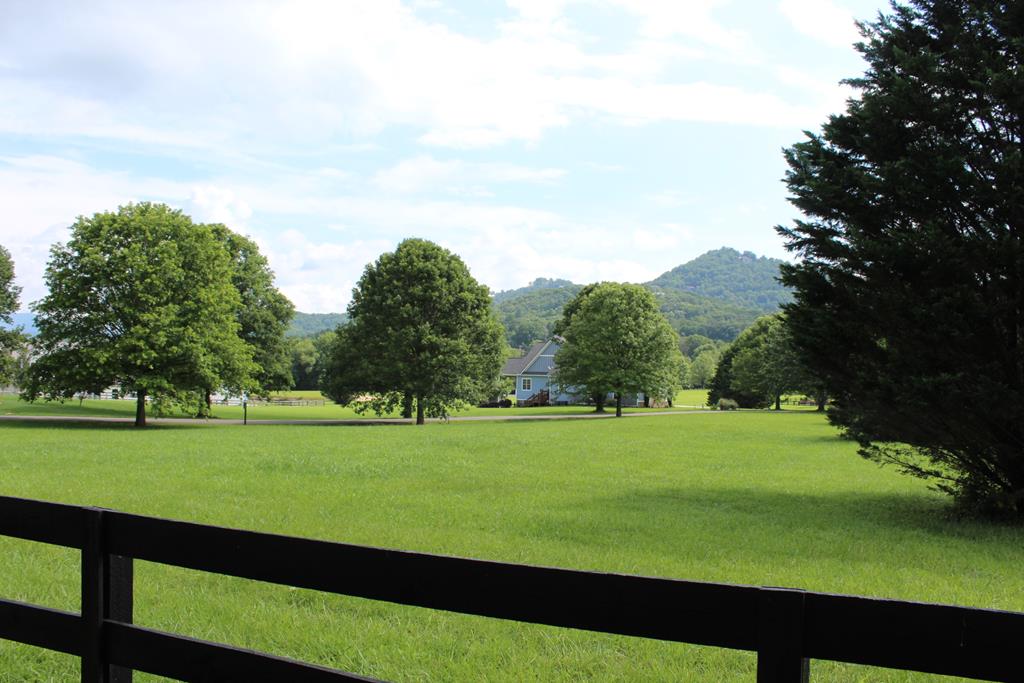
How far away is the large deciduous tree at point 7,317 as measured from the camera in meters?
49.4

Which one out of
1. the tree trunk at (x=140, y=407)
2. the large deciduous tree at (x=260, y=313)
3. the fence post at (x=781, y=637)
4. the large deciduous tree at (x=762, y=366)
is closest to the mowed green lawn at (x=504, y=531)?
the fence post at (x=781, y=637)

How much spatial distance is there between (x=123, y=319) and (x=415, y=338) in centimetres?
1591

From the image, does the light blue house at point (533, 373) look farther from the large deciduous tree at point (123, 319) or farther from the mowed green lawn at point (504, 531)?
the mowed green lawn at point (504, 531)

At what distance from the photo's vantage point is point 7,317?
2071 inches

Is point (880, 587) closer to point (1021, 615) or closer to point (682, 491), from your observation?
point (1021, 615)

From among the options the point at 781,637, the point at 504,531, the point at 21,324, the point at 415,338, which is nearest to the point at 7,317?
the point at 21,324

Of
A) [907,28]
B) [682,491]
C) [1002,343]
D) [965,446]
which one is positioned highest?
[907,28]

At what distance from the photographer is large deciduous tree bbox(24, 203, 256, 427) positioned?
35.8 m

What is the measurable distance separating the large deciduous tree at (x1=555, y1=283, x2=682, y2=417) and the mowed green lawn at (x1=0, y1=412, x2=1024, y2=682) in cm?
3561

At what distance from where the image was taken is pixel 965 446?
41.4 feet

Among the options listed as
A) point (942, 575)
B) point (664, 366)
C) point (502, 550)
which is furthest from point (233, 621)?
point (664, 366)

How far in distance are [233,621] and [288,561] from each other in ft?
13.0

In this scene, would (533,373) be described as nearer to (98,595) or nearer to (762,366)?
(762,366)

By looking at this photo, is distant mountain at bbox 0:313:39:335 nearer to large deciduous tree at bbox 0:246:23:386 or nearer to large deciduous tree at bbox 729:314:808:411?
large deciduous tree at bbox 0:246:23:386
